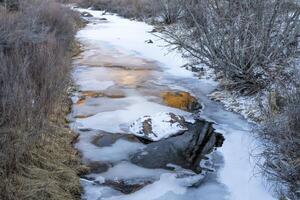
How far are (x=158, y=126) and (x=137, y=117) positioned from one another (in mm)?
836

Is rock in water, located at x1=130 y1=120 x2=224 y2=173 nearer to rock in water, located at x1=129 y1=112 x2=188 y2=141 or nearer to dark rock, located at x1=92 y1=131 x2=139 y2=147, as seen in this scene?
rock in water, located at x1=129 y1=112 x2=188 y2=141

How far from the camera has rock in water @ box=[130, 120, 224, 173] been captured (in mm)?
5978

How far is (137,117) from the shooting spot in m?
7.73

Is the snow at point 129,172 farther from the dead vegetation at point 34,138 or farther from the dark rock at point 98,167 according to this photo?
the dead vegetation at point 34,138

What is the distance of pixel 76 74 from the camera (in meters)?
10.9

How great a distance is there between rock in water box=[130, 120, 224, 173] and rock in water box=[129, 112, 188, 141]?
0.11m

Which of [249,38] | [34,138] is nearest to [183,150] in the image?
[34,138]

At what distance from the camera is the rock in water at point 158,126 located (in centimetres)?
683

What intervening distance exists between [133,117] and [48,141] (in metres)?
2.42

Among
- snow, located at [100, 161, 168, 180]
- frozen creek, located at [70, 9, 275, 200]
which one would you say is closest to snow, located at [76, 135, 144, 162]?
frozen creek, located at [70, 9, 275, 200]

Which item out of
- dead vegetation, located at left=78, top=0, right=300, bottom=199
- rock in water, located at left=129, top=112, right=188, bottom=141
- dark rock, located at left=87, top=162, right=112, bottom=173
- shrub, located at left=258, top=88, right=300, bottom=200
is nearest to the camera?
shrub, located at left=258, top=88, right=300, bottom=200

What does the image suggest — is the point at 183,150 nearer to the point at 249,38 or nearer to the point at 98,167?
the point at 98,167

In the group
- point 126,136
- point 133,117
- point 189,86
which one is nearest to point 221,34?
point 189,86

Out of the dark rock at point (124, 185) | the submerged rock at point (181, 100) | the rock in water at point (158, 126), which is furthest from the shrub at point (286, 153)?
the submerged rock at point (181, 100)
